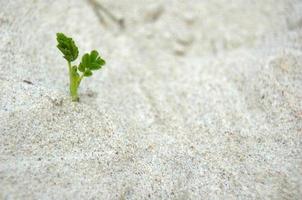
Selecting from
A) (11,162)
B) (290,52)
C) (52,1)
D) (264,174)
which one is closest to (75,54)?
(11,162)

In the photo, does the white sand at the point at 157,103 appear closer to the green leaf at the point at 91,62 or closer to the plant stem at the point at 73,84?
the plant stem at the point at 73,84

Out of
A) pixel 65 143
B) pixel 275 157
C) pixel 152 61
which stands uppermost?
pixel 65 143

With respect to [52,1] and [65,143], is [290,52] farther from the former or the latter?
[52,1]

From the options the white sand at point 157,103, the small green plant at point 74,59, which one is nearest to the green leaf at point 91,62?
the small green plant at point 74,59

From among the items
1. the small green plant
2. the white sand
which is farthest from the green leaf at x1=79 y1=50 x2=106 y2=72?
the white sand

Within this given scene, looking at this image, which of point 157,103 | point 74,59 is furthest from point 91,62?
point 157,103

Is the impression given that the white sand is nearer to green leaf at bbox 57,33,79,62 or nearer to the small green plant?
the small green plant

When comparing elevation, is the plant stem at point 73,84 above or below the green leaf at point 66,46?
below
